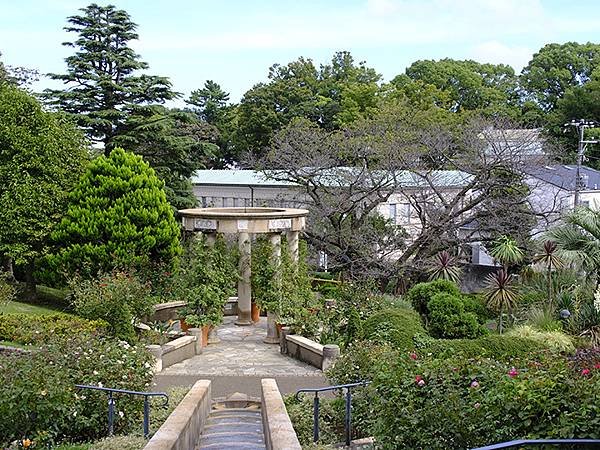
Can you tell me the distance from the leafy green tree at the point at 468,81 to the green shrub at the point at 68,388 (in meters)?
41.3

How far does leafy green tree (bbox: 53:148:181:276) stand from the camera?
20609 mm

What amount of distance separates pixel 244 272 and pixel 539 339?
763 centimetres

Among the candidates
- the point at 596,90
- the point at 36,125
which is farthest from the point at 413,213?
the point at 596,90

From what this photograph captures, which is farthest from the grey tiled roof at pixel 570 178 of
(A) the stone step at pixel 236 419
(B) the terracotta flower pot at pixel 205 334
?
(A) the stone step at pixel 236 419

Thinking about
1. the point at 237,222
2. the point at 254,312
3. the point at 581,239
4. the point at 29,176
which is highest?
the point at 29,176

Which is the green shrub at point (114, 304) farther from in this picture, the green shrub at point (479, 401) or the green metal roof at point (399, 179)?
the green metal roof at point (399, 179)

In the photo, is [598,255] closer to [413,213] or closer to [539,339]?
[539,339]

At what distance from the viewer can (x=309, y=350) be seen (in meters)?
15.6

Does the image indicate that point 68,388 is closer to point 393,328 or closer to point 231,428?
point 231,428

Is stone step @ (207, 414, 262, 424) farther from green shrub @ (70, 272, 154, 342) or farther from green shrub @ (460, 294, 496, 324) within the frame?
green shrub @ (460, 294, 496, 324)

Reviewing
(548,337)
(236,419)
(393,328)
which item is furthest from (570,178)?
(236,419)

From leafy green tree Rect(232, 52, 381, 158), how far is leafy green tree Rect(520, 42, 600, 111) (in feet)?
39.3

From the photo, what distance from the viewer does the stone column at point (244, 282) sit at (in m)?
18.6

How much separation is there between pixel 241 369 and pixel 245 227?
3.99 metres
